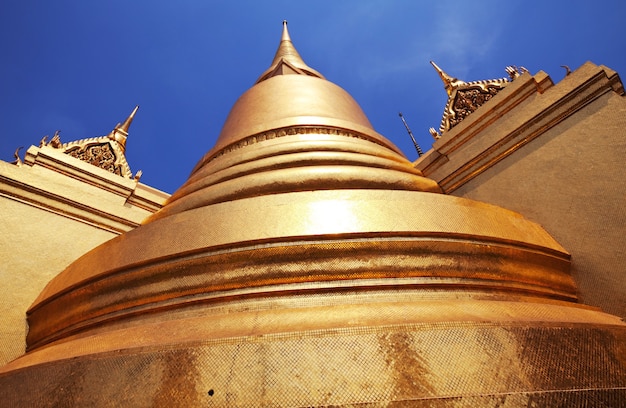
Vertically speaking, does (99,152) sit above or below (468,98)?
above

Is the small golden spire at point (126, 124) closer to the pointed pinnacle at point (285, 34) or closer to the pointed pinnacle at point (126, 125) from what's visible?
the pointed pinnacle at point (126, 125)

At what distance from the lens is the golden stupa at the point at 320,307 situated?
1.26 m

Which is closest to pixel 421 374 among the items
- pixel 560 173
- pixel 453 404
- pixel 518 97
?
A: pixel 453 404

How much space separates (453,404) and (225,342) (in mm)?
838

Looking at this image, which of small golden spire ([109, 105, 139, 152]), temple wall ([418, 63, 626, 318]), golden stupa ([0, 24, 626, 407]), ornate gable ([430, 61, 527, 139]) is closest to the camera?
golden stupa ([0, 24, 626, 407])

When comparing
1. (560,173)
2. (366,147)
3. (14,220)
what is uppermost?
(366,147)

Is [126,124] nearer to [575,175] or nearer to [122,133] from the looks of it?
[122,133]

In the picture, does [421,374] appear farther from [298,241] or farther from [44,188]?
[44,188]

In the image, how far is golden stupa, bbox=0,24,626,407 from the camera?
1256 mm

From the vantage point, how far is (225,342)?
4.57 feet

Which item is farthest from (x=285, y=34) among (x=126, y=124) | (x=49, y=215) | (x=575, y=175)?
(x=575, y=175)

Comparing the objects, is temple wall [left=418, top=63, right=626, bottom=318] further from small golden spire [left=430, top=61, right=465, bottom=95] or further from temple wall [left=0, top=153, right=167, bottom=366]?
temple wall [left=0, top=153, right=167, bottom=366]

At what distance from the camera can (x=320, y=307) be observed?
1736mm

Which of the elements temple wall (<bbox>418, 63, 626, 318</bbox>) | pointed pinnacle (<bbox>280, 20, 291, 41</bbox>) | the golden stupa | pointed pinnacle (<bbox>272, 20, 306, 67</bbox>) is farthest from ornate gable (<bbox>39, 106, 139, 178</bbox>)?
pointed pinnacle (<bbox>280, 20, 291, 41</bbox>)
